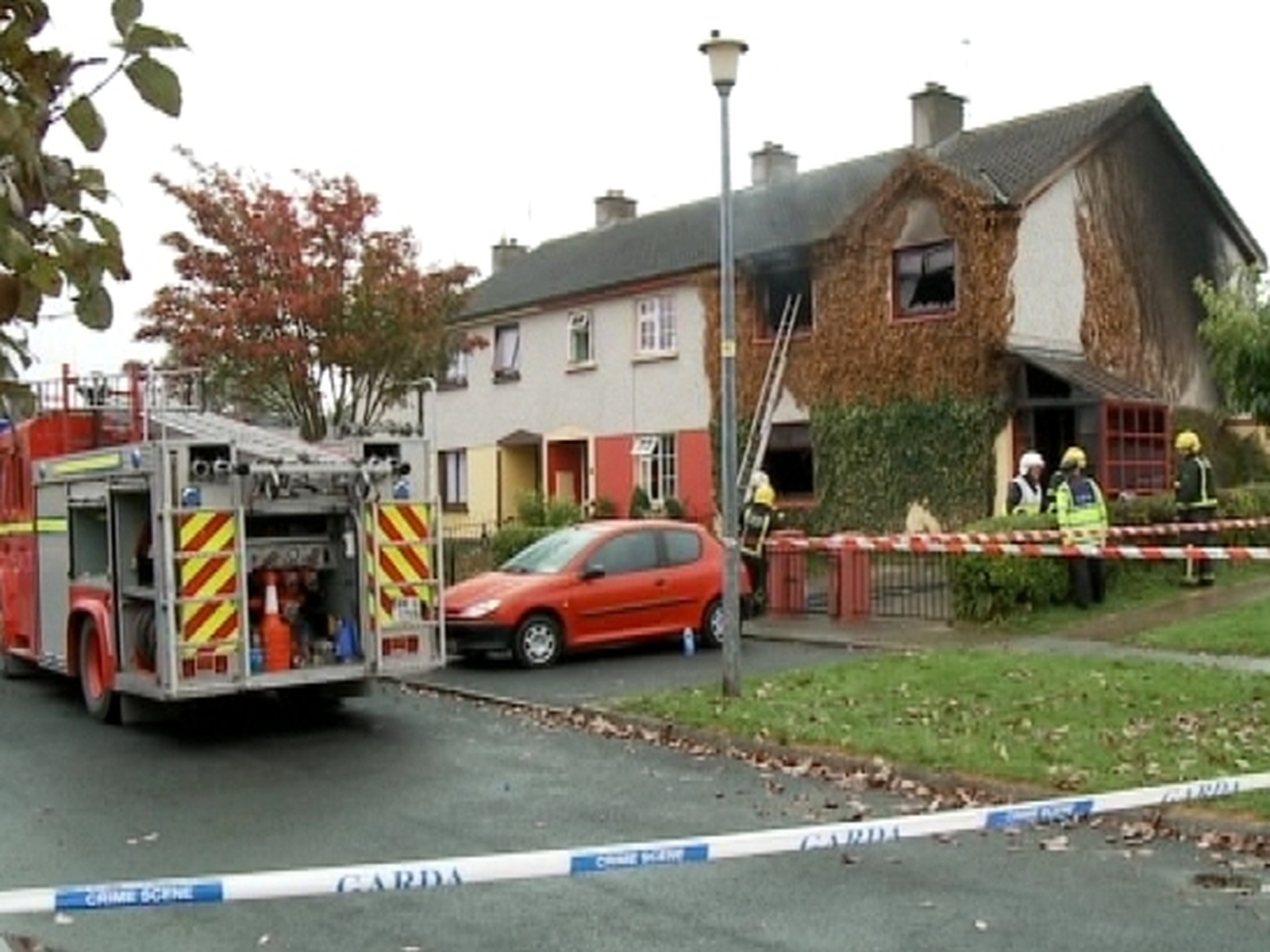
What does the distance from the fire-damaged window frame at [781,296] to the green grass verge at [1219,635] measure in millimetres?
→ 13093

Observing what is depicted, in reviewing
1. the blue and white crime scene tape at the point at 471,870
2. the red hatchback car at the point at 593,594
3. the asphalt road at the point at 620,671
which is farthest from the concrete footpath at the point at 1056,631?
the blue and white crime scene tape at the point at 471,870

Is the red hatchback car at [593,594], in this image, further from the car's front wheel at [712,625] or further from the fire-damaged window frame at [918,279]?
the fire-damaged window frame at [918,279]

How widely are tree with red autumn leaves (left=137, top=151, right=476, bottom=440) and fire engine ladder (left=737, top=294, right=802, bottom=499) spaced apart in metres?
6.28

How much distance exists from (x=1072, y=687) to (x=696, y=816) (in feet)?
13.3

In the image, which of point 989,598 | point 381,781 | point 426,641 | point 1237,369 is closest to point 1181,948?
point 381,781

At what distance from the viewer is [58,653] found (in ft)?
42.1

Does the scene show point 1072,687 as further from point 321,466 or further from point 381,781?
point 321,466

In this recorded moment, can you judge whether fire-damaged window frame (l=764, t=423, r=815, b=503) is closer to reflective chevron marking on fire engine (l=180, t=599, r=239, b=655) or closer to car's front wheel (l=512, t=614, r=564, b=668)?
car's front wheel (l=512, t=614, r=564, b=668)

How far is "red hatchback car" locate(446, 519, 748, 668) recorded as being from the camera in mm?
14461

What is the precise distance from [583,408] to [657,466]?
2570mm

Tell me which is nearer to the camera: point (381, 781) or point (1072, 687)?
point (381, 781)

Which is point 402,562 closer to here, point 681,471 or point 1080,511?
point 1080,511

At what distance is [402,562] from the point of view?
11688mm

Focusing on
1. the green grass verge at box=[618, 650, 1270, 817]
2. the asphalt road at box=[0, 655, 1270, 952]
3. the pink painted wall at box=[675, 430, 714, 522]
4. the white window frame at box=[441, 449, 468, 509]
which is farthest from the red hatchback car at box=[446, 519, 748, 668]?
the white window frame at box=[441, 449, 468, 509]
